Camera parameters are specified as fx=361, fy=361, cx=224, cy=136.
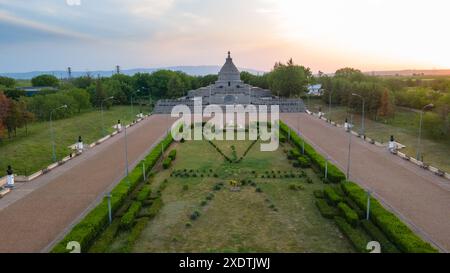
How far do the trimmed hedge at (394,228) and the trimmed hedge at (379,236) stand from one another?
188 mm

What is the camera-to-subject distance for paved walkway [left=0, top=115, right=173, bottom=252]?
1803 cm

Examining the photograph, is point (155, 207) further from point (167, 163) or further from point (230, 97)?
point (230, 97)

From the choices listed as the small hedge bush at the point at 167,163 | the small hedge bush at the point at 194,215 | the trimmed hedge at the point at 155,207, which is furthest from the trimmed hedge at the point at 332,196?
the small hedge bush at the point at 167,163

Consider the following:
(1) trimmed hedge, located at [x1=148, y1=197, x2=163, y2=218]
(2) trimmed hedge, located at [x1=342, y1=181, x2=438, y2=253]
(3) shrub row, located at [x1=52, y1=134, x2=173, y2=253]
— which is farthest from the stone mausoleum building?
(2) trimmed hedge, located at [x1=342, y1=181, x2=438, y2=253]

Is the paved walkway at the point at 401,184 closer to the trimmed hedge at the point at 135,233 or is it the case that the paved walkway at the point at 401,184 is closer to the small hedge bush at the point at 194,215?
the small hedge bush at the point at 194,215

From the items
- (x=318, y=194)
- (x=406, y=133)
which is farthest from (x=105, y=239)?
(x=406, y=133)

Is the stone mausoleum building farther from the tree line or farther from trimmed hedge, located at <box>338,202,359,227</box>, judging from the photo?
trimmed hedge, located at <box>338,202,359,227</box>

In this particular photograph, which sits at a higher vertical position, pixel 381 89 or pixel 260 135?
pixel 381 89

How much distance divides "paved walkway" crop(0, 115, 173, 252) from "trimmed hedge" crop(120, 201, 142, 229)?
2755mm

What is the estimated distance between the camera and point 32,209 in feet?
71.2

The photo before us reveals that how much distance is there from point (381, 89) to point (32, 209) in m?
54.6

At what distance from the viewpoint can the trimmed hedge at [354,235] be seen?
1656 centimetres
